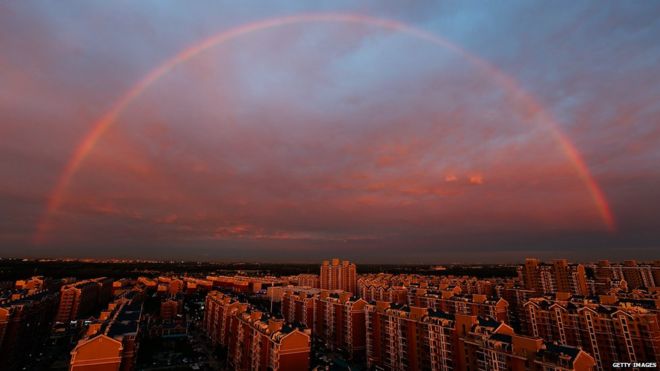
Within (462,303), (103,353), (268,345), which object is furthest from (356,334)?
(103,353)

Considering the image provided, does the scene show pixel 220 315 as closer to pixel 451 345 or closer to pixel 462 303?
pixel 451 345

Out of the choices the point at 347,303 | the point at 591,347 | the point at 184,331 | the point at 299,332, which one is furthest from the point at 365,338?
Result: the point at 184,331

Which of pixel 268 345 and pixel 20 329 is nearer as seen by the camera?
pixel 268 345

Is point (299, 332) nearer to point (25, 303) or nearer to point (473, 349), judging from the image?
point (473, 349)

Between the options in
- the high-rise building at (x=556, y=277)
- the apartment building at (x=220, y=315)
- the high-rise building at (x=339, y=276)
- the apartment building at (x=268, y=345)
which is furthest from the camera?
the high-rise building at (x=339, y=276)

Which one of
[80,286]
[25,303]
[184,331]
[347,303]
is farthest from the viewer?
[80,286]

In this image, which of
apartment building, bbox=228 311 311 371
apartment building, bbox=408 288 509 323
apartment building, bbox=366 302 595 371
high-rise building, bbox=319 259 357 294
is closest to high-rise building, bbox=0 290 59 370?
apartment building, bbox=228 311 311 371

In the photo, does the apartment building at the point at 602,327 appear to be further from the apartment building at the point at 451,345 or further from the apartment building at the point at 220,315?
the apartment building at the point at 220,315

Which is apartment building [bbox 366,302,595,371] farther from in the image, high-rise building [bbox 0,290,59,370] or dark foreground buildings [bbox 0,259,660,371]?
high-rise building [bbox 0,290,59,370]

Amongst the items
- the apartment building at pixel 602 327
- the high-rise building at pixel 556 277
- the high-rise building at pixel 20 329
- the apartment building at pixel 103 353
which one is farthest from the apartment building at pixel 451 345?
the high-rise building at pixel 556 277
